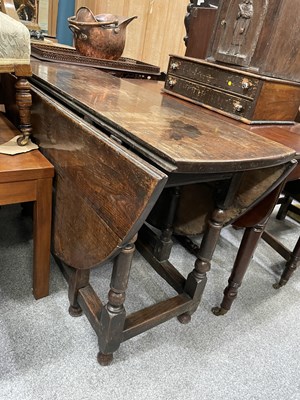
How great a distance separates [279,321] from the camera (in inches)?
58.9

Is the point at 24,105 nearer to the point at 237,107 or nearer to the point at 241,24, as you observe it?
the point at 237,107

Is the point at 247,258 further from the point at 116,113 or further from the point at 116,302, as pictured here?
the point at 116,113

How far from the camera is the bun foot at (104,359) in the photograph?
3.72ft

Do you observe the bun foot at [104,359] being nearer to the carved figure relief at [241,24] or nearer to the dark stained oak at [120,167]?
the dark stained oak at [120,167]

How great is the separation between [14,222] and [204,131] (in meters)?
1.29

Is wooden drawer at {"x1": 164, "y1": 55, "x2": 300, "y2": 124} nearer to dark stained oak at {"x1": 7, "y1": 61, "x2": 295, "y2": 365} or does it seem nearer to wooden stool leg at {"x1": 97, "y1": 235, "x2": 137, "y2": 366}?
dark stained oak at {"x1": 7, "y1": 61, "x2": 295, "y2": 365}

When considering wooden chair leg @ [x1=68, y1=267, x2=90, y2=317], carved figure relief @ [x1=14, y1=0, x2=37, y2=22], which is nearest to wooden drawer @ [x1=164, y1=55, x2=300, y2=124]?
wooden chair leg @ [x1=68, y1=267, x2=90, y2=317]

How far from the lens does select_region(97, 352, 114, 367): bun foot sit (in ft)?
3.72

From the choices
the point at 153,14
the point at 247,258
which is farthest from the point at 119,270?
the point at 153,14

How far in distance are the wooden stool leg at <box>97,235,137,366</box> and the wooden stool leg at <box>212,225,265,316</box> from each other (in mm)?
533

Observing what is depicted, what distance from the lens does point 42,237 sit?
1.23 meters

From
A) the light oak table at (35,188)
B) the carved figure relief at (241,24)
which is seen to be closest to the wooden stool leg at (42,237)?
the light oak table at (35,188)

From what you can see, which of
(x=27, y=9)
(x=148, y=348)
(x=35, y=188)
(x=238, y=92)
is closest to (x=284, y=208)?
(x=238, y=92)

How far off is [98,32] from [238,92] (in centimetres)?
98
